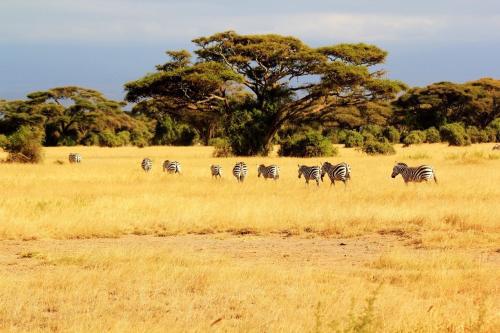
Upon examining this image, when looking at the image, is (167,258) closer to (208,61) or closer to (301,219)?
(301,219)

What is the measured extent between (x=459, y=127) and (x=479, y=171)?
2635 centimetres

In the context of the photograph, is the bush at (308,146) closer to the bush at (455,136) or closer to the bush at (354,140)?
the bush at (354,140)

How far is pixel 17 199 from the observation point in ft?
57.7

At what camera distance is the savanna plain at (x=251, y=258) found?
6.95 m

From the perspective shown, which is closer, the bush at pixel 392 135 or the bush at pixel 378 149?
the bush at pixel 378 149

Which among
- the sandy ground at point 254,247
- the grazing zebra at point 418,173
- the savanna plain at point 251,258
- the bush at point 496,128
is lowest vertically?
the sandy ground at point 254,247

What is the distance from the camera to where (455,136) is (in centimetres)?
5059

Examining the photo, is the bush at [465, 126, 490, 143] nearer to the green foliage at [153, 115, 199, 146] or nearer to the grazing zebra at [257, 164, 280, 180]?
the green foliage at [153, 115, 199, 146]

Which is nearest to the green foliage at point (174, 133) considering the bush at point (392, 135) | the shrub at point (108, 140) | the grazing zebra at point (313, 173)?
the shrub at point (108, 140)

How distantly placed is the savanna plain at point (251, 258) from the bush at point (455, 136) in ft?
95.2

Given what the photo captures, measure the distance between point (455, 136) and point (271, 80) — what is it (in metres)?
16.2

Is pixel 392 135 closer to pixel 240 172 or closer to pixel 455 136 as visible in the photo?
pixel 455 136

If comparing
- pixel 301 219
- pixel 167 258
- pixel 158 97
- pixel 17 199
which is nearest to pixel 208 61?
pixel 158 97

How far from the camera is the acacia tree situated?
1585 inches
